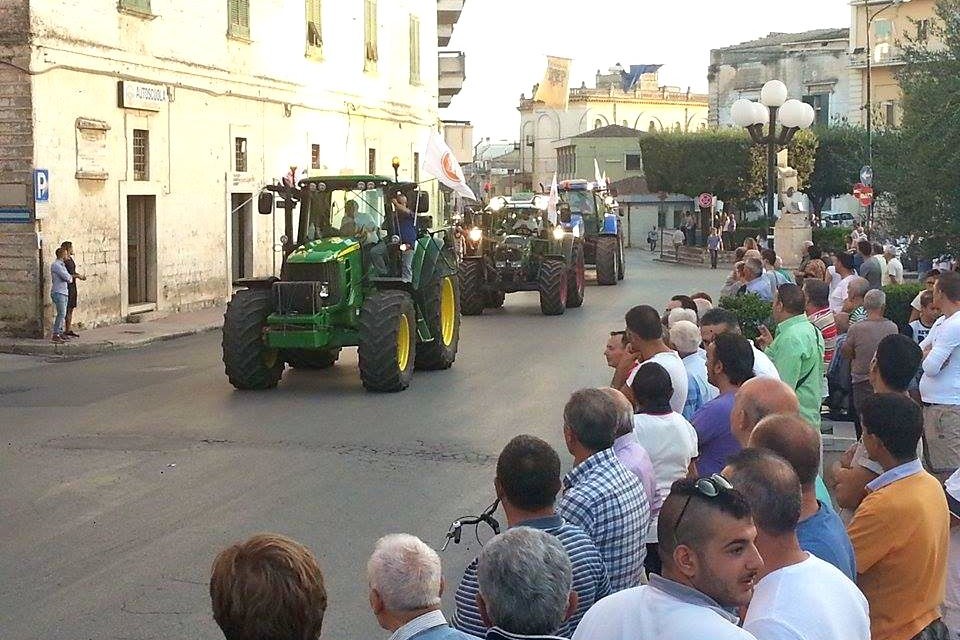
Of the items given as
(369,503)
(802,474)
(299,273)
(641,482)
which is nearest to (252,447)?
(369,503)

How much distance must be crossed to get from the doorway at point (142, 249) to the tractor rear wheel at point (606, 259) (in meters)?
12.9

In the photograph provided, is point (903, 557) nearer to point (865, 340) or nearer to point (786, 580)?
point (786, 580)

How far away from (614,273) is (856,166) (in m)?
23.9

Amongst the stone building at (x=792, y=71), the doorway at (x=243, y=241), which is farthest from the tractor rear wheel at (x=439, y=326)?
the stone building at (x=792, y=71)

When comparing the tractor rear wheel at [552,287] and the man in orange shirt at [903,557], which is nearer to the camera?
the man in orange shirt at [903,557]

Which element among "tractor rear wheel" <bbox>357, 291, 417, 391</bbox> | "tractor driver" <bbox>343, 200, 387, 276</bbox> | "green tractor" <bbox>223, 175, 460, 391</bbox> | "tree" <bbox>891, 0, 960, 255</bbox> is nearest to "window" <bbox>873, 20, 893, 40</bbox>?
"tree" <bbox>891, 0, 960, 255</bbox>

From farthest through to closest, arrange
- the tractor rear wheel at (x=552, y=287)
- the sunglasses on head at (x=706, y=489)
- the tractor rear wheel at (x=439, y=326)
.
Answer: the tractor rear wheel at (x=552, y=287) → the tractor rear wheel at (x=439, y=326) → the sunglasses on head at (x=706, y=489)

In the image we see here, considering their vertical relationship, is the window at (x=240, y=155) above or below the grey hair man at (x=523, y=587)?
above

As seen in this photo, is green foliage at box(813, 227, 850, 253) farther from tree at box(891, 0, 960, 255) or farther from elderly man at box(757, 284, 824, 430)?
elderly man at box(757, 284, 824, 430)

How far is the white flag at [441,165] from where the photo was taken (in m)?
20.8

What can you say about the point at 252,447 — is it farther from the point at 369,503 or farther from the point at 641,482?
the point at 641,482

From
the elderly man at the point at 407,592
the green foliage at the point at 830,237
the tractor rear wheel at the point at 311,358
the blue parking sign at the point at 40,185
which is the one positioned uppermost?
the blue parking sign at the point at 40,185

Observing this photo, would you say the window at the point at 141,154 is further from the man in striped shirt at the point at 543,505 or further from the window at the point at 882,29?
the window at the point at 882,29

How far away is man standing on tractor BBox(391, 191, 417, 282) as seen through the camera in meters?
17.3
